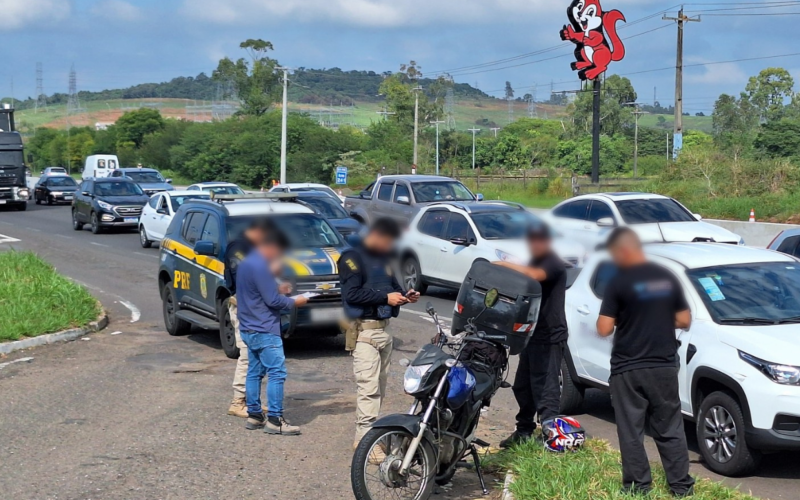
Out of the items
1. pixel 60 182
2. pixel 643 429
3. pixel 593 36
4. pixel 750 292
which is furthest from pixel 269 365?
pixel 60 182

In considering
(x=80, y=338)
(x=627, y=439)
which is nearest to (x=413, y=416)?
(x=627, y=439)

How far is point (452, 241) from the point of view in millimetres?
15719

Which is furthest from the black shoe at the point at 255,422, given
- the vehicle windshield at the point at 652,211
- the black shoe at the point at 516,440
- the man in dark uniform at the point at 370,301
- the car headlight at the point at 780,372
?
the vehicle windshield at the point at 652,211

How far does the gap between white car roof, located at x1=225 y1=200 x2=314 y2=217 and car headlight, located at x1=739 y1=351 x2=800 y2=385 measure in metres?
7.02

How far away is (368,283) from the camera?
705 cm

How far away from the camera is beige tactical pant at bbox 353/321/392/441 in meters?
7.11

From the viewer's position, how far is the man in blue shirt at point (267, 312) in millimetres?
7930

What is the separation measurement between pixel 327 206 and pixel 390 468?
17.2 metres

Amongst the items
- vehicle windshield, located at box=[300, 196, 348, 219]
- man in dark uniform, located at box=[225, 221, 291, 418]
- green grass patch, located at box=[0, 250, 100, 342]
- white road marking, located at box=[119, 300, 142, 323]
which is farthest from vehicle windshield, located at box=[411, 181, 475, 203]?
man in dark uniform, located at box=[225, 221, 291, 418]

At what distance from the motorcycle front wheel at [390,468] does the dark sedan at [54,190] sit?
1778 inches

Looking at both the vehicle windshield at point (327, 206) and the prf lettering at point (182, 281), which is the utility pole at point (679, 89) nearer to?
the vehicle windshield at point (327, 206)

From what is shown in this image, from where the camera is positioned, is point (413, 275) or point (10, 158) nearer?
point (413, 275)

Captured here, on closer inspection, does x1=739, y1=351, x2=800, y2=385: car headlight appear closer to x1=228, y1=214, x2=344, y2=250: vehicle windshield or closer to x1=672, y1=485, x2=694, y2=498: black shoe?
x1=672, y1=485, x2=694, y2=498: black shoe

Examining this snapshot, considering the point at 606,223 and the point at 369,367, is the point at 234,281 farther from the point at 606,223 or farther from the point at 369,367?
the point at 606,223
